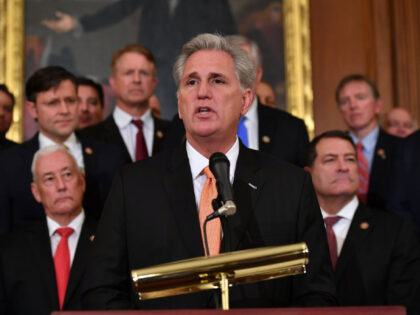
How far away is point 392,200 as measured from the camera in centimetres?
452

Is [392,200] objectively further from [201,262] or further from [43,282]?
[201,262]

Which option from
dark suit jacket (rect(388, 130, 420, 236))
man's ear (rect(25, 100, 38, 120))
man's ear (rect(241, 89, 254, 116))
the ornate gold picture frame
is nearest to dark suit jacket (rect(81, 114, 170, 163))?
man's ear (rect(25, 100, 38, 120))

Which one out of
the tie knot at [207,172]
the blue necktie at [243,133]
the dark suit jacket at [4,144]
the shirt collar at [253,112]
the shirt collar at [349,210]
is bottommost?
the shirt collar at [349,210]

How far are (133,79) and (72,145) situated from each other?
70cm

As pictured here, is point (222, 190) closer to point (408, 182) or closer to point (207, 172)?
point (207, 172)

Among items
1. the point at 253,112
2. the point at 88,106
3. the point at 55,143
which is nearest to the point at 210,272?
the point at 253,112

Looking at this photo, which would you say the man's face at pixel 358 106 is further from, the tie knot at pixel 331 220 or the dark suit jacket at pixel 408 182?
the tie knot at pixel 331 220

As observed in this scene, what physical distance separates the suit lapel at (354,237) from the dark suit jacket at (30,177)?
1425 millimetres

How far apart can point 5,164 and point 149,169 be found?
1903 mm

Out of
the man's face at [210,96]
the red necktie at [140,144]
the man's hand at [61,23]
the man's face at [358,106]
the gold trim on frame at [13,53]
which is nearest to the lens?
the man's face at [210,96]

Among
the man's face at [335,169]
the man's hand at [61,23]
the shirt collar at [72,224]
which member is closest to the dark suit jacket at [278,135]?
the man's face at [335,169]

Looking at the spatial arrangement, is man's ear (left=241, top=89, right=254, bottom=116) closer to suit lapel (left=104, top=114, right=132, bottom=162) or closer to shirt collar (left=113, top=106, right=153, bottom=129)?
suit lapel (left=104, top=114, right=132, bottom=162)

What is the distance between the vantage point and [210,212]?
262 cm

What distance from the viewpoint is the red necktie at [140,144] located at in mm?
4863
